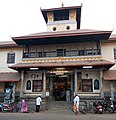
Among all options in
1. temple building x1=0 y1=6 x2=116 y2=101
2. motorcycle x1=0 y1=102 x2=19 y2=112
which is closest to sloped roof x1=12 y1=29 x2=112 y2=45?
temple building x1=0 y1=6 x2=116 y2=101

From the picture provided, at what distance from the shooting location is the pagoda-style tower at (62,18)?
80.0ft

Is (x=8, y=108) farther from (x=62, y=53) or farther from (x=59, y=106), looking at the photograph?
(x=62, y=53)

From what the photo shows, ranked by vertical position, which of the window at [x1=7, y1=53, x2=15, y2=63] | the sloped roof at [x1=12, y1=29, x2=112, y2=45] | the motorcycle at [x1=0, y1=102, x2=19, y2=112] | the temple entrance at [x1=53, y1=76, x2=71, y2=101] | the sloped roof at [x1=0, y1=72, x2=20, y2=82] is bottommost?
the motorcycle at [x1=0, y1=102, x2=19, y2=112]

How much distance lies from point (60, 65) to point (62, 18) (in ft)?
32.0

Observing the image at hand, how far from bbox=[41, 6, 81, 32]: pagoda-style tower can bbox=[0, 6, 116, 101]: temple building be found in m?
3.95

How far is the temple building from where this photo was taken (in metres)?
18.4

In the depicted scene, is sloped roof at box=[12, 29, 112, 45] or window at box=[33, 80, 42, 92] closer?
sloped roof at box=[12, 29, 112, 45]

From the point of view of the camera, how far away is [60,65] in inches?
699

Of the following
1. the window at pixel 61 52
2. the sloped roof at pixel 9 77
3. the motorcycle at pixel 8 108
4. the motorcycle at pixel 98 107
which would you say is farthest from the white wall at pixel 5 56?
the motorcycle at pixel 98 107

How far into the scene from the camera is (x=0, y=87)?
21969 mm

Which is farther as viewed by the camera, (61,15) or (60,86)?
(61,15)

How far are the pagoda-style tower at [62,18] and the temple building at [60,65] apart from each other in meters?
3.95

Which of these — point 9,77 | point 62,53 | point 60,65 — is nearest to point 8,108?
point 9,77

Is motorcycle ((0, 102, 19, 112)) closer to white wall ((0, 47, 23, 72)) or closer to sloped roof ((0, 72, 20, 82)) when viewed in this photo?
sloped roof ((0, 72, 20, 82))
